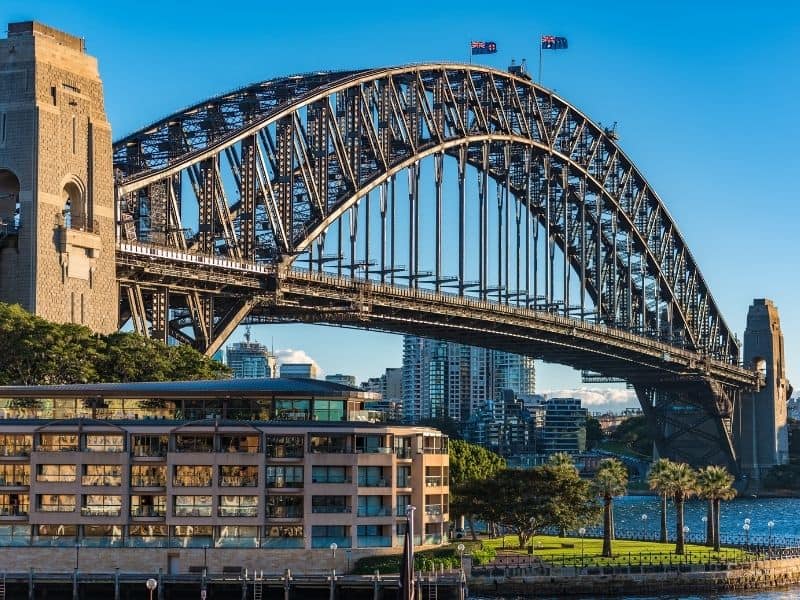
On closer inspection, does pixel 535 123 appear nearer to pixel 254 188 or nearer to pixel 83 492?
pixel 254 188

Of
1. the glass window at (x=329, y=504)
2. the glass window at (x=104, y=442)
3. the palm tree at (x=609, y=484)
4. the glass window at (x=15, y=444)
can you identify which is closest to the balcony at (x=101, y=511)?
the glass window at (x=104, y=442)

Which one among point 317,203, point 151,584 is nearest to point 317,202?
point 317,203

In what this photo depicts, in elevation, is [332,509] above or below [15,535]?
above

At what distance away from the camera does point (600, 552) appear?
112 meters

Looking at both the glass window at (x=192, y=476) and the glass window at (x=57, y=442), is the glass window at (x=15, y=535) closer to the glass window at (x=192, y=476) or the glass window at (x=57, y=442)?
the glass window at (x=57, y=442)

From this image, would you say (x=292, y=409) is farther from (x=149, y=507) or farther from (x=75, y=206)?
(x=75, y=206)

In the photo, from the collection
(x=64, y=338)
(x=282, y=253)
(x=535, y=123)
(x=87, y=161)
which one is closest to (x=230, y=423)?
(x=64, y=338)

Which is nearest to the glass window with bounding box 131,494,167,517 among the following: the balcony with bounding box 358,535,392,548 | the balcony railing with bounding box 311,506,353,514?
the balcony railing with bounding box 311,506,353,514

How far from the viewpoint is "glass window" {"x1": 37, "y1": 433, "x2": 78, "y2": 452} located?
93625mm

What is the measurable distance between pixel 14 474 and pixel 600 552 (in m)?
37.4

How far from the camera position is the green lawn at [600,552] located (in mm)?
105188

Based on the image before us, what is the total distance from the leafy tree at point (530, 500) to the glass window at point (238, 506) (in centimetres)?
2367

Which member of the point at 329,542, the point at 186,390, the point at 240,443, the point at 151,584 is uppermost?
the point at 186,390

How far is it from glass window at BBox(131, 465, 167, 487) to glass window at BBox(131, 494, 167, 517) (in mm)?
678
